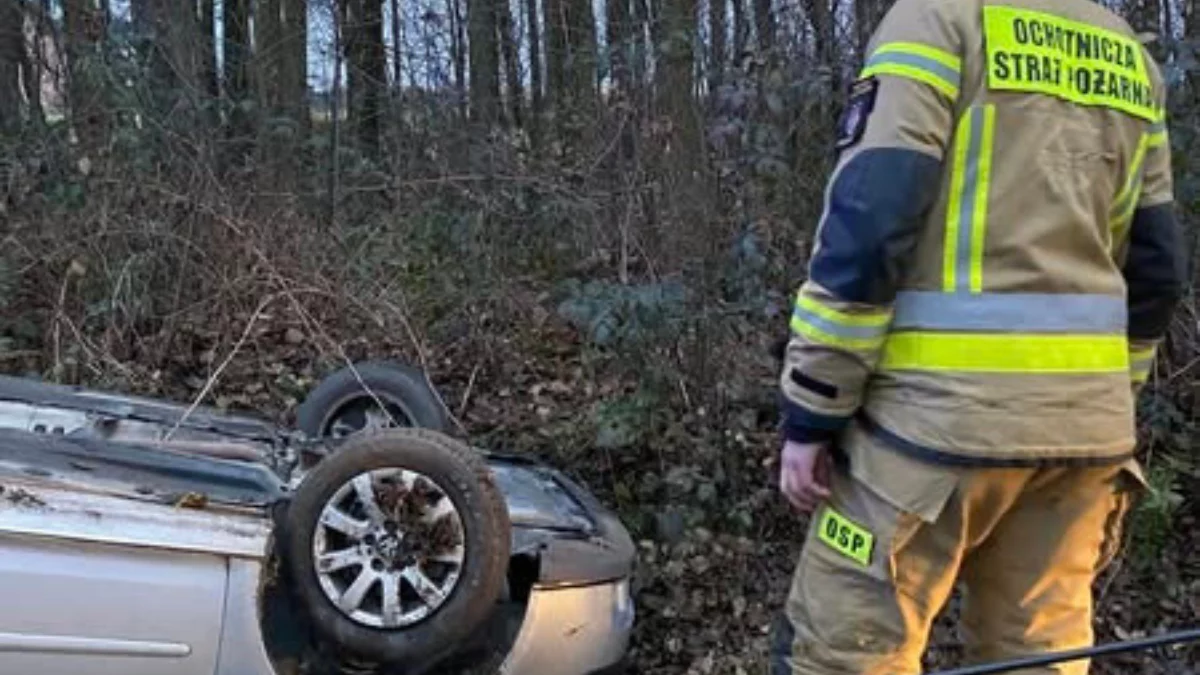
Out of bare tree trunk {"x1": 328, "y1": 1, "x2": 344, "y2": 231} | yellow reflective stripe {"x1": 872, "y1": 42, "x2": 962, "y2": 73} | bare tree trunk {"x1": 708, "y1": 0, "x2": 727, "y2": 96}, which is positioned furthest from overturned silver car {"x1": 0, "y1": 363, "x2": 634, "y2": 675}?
bare tree trunk {"x1": 328, "y1": 1, "x2": 344, "y2": 231}

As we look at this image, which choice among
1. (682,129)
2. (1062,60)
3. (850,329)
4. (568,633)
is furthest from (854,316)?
(682,129)

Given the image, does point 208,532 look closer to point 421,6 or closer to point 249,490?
point 249,490

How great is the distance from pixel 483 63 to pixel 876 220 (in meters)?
7.28

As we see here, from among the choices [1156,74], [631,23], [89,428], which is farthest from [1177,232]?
[631,23]

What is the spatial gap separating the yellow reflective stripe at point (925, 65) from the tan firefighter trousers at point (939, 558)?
61cm

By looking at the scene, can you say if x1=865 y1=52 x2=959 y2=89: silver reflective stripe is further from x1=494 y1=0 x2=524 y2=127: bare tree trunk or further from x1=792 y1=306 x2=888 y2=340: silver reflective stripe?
x1=494 y1=0 x2=524 y2=127: bare tree trunk

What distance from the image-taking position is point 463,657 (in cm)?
368

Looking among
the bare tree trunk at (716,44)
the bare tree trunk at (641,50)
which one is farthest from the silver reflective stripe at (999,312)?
the bare tree trunk at (641,50)

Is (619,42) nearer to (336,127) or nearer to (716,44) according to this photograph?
(716,44)

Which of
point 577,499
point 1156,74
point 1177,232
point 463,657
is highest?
point 1156,74

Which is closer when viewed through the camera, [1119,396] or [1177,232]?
[1119,396]

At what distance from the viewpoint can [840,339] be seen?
2455 mm

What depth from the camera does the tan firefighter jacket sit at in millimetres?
2398

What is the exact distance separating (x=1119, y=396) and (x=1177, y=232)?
1.42 feet
